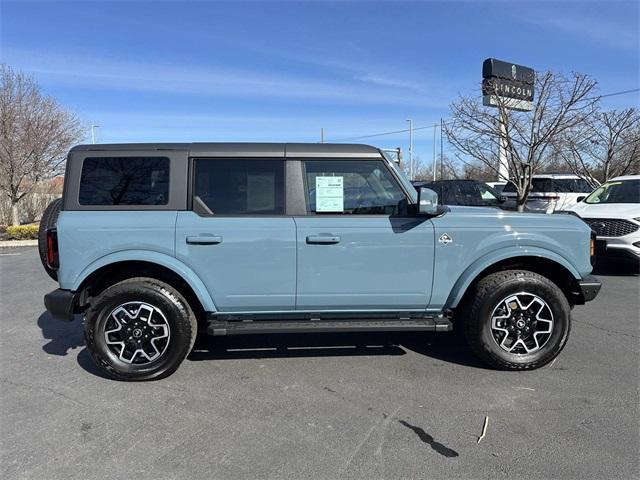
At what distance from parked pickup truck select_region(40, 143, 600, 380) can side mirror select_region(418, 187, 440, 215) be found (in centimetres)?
1

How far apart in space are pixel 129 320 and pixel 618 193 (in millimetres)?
9465

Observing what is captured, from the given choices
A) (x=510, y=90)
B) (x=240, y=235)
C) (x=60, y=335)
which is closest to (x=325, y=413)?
(x=240, y=235)

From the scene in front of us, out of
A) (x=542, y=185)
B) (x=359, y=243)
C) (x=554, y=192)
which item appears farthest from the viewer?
(x=542, y=185)

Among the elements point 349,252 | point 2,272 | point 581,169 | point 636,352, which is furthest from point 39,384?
point 581,169

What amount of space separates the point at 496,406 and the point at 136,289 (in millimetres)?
2919

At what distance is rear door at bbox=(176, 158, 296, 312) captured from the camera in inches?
145

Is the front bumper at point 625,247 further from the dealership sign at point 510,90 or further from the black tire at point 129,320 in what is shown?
the black tire at point 129,320

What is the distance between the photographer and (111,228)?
3.63 metres

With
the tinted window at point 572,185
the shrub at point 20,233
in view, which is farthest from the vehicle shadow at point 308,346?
the tinted window at point 572,185

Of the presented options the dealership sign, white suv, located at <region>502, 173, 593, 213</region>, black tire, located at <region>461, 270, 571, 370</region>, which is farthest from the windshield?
black tire, located at <region>461, 270, 571, 370</region>

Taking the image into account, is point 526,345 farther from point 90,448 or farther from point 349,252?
point 90,448

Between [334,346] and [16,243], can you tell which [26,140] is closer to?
[16,243]

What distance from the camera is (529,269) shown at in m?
4.14

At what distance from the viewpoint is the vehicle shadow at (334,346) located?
4.28 meters
